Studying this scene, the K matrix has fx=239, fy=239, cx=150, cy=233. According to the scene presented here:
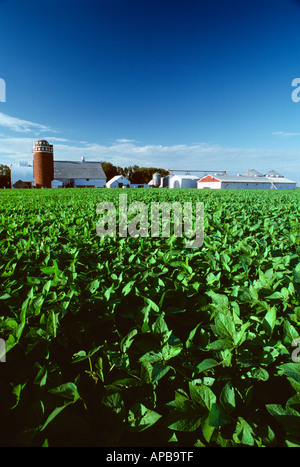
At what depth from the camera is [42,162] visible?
58.2 meters

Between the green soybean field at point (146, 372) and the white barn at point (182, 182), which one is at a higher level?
the white barn at point (182, 182)

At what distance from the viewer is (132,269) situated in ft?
7.19

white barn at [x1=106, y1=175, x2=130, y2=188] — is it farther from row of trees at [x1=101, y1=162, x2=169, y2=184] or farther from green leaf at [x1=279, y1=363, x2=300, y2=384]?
green leaf at [x1=279, y1=363, x2=300, y2=384]

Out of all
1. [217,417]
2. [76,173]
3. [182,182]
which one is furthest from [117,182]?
A: [217,417]

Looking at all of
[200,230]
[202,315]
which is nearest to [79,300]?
[202,315]

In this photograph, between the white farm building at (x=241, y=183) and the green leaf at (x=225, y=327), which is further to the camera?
the white farm building at (x=241, y=183)

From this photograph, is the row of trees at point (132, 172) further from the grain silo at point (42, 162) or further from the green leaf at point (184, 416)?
the green leaf at point (184, 416)

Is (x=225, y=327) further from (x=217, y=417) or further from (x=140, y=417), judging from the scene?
(x=140, y=417)

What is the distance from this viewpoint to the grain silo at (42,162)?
5772 centimetres

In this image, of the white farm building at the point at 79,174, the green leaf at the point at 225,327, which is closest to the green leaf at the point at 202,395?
the green leaf at the point at 225,327

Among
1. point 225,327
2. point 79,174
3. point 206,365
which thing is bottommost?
point 206,365

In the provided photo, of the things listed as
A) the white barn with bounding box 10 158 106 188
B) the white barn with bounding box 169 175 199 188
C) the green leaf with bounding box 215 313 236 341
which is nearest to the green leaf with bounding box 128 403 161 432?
the green leaf with bounding box 215 313 236 341

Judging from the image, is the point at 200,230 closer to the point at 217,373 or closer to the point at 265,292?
the point at 265,292
